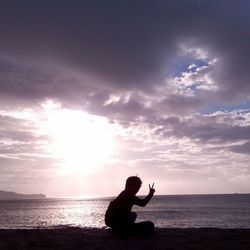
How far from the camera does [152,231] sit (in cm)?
1244

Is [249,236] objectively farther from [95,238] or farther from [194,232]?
[95,238]

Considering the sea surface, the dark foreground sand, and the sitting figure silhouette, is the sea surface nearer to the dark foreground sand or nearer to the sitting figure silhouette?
the dark foreground sand

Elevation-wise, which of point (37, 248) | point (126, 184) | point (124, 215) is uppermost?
point (126, 184)

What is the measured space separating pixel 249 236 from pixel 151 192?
3.51 meters

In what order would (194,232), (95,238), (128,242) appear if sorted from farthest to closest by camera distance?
(194,232)
(95,238)
(128,242)

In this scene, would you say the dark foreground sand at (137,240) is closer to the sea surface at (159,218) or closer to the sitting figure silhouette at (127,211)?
the sitting figure silhouette at (127,211)

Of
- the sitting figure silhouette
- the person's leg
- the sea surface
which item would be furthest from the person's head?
the sea surface

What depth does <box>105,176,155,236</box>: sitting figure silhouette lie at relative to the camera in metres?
11.4

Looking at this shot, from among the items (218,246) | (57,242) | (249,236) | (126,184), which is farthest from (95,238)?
(249,236)

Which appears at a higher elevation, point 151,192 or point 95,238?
point 151,192

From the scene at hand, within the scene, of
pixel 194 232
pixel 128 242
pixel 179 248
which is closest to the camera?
pixel 179 248

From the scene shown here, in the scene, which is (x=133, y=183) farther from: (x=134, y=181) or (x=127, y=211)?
(x=127, y=211)

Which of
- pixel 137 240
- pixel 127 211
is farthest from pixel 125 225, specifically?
pixel 137 240

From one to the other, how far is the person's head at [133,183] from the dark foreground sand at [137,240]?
4.71 ft
